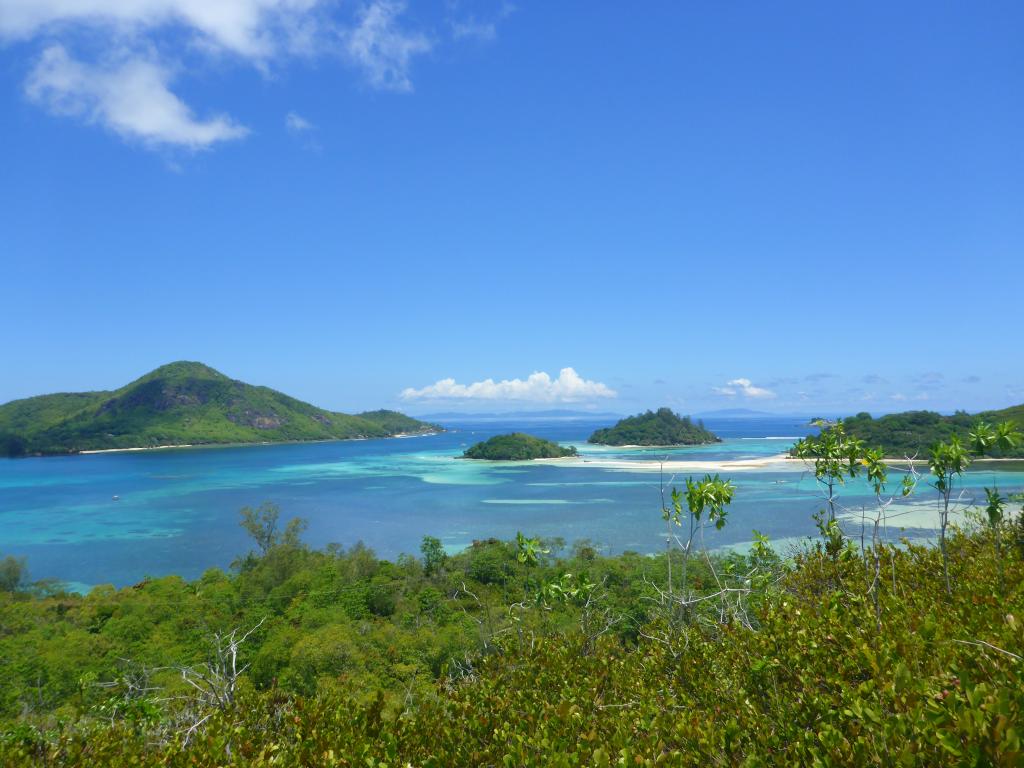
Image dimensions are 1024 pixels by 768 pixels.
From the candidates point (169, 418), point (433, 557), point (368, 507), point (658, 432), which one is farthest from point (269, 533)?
point (169, 418)

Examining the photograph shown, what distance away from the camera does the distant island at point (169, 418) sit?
132m

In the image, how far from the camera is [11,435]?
127m

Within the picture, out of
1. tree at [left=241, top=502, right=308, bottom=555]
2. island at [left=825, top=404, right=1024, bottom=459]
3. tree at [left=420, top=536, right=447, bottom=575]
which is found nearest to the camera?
tree at [left=420, top=536, right=447, bottom=575]

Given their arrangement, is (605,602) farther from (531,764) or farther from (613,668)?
(531,764)

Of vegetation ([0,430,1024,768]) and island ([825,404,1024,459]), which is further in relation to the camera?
island ([825,404,1024,459])

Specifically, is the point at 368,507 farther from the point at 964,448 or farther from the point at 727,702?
the point at 727,702

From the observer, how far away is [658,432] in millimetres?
121188

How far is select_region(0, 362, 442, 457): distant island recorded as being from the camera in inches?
5197

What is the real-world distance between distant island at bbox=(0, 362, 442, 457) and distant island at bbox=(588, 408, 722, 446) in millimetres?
81391

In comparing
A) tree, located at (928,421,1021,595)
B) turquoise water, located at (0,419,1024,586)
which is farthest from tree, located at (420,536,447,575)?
tree, located at (928,421,1021,595)

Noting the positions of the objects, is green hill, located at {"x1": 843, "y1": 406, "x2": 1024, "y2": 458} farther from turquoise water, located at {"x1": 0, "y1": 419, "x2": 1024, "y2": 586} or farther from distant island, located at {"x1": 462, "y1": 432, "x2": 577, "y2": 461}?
distant island, located at {"x1": 462, "y1": 432, "x2": 577, "y2": 461}

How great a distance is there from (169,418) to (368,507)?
120 m

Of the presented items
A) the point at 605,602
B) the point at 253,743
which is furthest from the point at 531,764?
the point at 605,602

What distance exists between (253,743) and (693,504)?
4.20m
